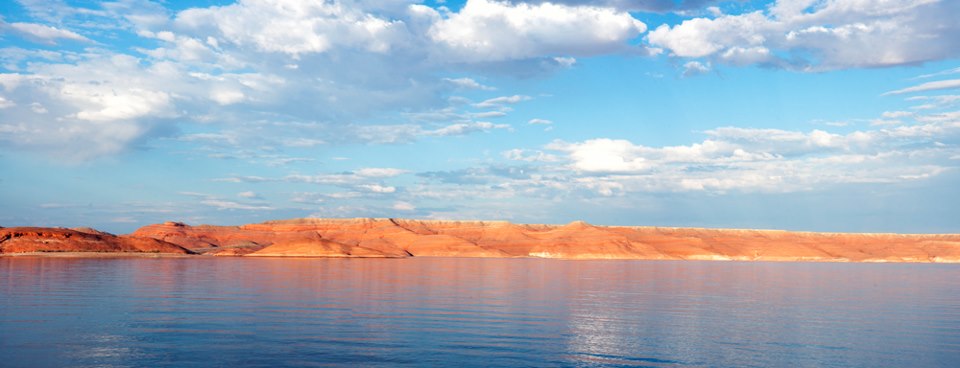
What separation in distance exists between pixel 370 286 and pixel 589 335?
91.4 feet

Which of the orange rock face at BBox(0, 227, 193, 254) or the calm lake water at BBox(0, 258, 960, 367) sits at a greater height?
the orange rock face at BBox(0, 227, 193, 254)

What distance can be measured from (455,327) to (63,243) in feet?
432

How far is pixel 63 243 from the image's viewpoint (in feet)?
458

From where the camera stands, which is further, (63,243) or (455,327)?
(63,243)

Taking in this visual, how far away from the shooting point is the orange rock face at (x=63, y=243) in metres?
135

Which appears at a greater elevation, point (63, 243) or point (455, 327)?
point (63, 243)

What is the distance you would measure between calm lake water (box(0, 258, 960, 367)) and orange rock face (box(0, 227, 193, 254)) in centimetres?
9426

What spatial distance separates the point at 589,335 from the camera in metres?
30.2

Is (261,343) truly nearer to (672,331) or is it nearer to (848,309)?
(672,331)

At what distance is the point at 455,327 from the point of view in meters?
31.6

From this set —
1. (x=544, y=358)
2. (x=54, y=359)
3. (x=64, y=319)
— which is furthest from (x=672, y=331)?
(x=64, y=319)

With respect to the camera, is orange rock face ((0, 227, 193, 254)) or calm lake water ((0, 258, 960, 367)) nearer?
calm lake water ((0, 258, 960, 367))

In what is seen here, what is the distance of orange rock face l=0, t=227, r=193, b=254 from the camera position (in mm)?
134875

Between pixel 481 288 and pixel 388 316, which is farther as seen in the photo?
pixel 481 288
